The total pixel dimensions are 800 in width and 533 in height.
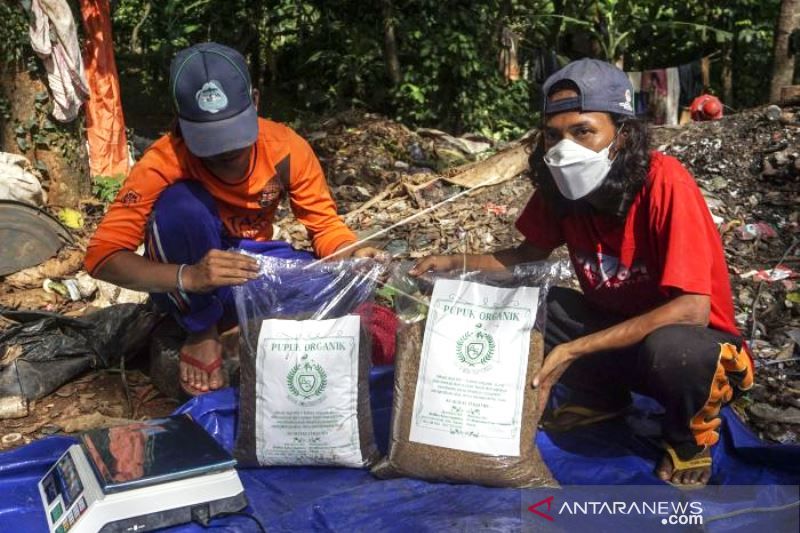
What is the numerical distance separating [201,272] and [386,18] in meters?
5.84

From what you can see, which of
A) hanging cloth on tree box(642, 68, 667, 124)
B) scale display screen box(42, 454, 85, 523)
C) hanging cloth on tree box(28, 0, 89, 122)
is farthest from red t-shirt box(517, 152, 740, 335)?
hanging cloth on tree box(642, 68, 667, 124)

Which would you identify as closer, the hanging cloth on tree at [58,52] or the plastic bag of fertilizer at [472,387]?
the plastic bag of fertilizer at [472,387]

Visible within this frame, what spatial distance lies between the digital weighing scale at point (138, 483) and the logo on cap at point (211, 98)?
93 cm

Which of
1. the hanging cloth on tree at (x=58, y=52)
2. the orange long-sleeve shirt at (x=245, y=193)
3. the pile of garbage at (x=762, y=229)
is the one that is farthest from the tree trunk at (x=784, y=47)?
the hanging cloth on tree at (x=58, y=52)

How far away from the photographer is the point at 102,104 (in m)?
5.98

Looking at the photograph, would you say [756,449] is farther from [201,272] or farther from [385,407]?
[201,272]

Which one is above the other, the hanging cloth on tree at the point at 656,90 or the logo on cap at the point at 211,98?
the hanging cloth on tree at the point at 656,90

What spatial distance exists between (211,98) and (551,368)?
1.24 m

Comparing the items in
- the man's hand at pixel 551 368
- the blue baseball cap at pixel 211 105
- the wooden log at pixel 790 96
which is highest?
the wooden log at pixel 790 96

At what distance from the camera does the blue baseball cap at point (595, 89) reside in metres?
2.18

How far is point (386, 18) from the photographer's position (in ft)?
25.5

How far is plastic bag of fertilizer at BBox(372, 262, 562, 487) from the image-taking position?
2156mm

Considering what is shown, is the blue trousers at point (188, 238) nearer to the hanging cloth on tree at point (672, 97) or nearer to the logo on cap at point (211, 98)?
the logo on cap at point (211, 98)

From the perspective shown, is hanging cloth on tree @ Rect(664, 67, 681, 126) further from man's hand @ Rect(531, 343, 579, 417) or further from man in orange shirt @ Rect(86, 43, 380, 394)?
man's hand @ Rect(531, 343, 579, 417)
